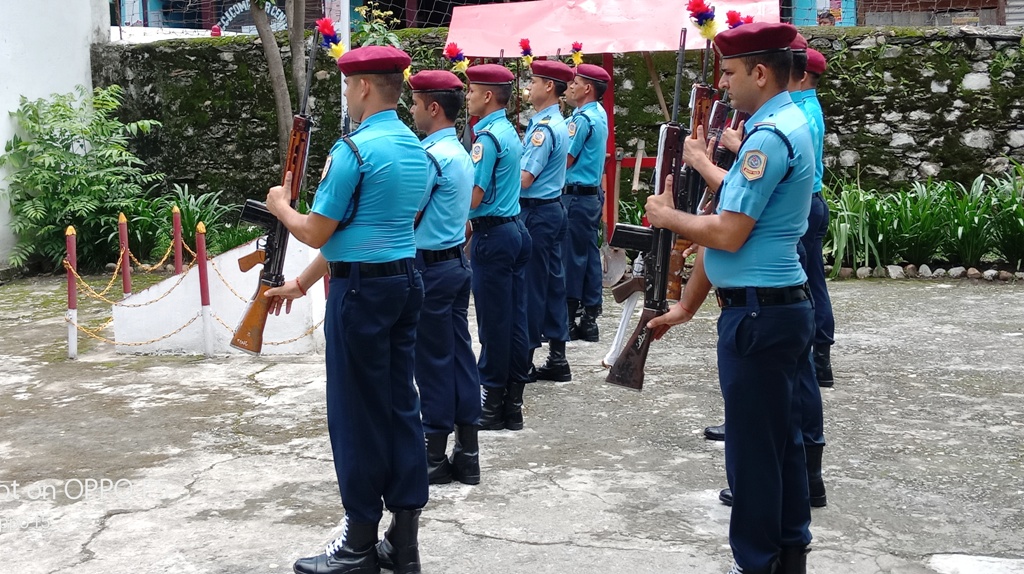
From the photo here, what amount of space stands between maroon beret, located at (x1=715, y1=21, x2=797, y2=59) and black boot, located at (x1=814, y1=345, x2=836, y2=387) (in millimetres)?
3020

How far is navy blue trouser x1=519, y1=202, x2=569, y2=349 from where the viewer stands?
245 inches

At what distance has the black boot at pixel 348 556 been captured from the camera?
370 centimetres

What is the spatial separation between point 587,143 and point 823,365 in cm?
221

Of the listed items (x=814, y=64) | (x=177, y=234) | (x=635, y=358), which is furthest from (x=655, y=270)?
(x=177, y=234)

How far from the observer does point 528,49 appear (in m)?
8.12

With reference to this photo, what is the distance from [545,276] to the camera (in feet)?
20.8

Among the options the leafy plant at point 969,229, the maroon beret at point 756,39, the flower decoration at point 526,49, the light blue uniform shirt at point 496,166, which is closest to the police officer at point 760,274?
the maroon beret at point 756,39

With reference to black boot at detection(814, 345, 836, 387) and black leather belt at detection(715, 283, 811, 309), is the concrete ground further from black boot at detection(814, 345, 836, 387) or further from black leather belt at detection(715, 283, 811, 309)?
black leather belt at detection(715, 283, 811, 309)

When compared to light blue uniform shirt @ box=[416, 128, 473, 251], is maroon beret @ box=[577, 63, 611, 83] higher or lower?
higher

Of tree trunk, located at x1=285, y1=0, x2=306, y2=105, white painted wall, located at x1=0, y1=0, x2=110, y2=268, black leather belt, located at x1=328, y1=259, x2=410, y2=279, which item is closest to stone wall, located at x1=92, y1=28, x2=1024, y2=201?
white painted wall, located at x1=0, y1=0, x2=110, y2=268

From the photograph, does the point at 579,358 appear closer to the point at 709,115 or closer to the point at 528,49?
the point at 528,49

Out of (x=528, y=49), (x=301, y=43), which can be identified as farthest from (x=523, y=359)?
(x=301, y=43)

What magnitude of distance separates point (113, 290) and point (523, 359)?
5585 mm

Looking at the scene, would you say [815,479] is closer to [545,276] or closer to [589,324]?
[545,276]
